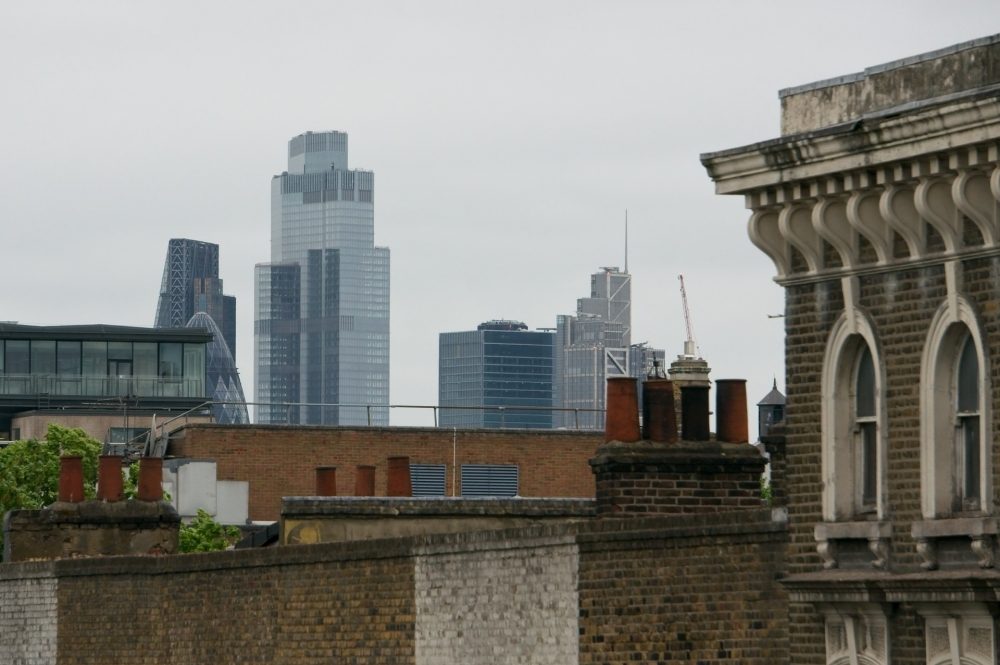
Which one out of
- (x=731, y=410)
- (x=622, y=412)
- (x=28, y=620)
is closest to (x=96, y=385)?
(x=28, y=620)

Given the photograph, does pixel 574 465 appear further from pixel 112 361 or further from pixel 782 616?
pixel 782 616

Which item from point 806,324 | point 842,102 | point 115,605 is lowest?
point 115,605

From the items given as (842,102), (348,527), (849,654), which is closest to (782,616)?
(849,654)

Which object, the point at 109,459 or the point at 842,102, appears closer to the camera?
the point at 842,102

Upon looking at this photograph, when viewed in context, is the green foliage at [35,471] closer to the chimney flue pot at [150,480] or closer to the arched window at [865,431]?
the chimney flue pot at [150,480]

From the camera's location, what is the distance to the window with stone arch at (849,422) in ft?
69.4

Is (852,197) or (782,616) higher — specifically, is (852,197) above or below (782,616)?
above

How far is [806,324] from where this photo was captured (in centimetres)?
2181

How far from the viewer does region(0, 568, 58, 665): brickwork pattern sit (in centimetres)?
4044

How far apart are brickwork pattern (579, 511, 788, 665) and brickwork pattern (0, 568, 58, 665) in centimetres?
1679

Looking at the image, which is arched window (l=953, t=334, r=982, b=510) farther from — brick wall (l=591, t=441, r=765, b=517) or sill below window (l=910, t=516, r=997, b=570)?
brick wall (l=591, t=441, r=765, b=517)

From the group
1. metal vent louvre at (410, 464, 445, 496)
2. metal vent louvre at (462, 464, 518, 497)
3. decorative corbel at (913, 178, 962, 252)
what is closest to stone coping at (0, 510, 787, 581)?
decorative corbel at (913, 178, 962, 252)

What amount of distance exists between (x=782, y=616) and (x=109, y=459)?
22.6 m

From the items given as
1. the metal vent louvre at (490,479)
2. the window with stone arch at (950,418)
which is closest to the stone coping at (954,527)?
the window with stone arch at (950,418)
